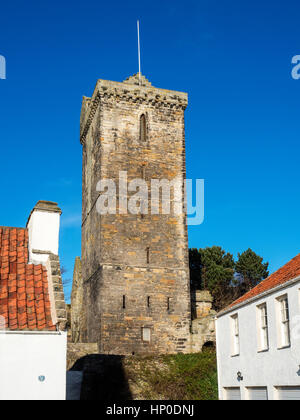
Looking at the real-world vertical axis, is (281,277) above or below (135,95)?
below

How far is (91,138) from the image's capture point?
39.6 meters

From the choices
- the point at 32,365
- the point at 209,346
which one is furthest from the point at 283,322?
the point at 209,346

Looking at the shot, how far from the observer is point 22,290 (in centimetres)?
1355

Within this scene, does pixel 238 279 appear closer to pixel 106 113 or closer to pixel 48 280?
pixel 106 113

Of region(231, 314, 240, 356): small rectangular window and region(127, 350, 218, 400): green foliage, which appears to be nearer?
region(231, 314, 240, 356): small rectangular window

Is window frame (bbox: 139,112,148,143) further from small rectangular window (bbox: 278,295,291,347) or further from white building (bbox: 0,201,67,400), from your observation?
white building (bbox: 0,201,67,400)

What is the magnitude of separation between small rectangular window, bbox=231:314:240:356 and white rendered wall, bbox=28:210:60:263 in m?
10.3

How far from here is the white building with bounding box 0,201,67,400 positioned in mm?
11992

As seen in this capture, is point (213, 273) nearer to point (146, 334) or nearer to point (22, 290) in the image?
point (146, 334)

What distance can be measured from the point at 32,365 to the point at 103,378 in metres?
16.2

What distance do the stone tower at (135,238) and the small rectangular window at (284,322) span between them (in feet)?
50.9

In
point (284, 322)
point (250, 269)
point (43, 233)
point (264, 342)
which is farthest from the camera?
point (250, 269)

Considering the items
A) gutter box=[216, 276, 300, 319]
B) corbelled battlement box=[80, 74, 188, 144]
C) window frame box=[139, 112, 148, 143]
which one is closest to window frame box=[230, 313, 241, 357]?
gutter box=[216, 276, 300, 319]
